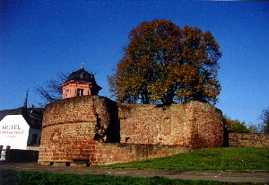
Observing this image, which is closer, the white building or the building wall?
the building wall

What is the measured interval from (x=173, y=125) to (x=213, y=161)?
6.19 m

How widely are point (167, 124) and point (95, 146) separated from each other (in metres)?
4.32

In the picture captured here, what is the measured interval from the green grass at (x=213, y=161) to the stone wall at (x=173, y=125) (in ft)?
7.99

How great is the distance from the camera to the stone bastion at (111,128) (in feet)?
62.3

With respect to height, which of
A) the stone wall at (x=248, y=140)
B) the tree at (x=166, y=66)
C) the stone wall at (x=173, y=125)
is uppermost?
the tree at (x=166, y=66)

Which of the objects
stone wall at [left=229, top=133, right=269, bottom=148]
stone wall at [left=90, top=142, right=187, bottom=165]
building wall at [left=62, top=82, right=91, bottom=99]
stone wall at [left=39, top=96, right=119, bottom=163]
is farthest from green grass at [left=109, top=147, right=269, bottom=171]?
building wall at [left=62, top=82, right=91, bottom=99]

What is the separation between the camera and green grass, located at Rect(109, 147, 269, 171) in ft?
43.9

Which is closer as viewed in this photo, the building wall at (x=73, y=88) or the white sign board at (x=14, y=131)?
the building wall at (x=73, y=88)

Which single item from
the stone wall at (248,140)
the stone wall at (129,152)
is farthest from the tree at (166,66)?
the stone wall at (129,152)

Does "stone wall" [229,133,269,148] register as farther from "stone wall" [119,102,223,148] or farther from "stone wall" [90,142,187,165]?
"stone wall" [90,142,187,165]

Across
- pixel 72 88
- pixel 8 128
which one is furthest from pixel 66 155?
pixel 8 128

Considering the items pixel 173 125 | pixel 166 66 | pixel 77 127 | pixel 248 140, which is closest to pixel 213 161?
pixel 173 125

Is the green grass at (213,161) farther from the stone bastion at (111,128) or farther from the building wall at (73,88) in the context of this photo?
the building wall at (73,88)

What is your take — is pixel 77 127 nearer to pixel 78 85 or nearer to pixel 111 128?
pixel 111 128
